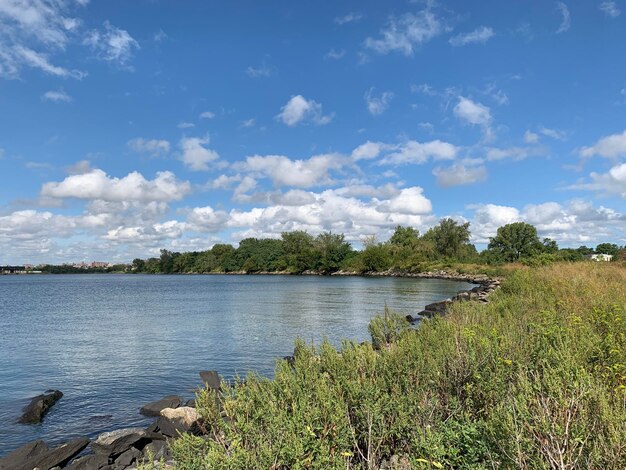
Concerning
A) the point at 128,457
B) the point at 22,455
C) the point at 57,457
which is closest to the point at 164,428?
the point at 128,457

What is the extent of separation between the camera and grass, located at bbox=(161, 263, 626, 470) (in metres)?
4.70

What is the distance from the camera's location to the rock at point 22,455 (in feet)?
32.2

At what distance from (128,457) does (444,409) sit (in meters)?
7.56

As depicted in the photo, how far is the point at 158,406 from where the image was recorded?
1388 centimetres

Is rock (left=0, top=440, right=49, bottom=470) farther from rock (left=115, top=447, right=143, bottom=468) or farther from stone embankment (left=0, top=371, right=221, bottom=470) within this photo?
rock (left=115, top=447, right=143, bottom=468)

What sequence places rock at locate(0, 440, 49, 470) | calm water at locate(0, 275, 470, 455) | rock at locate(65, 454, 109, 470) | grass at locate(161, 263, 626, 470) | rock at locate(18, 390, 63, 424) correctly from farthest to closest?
calm water at locate(0, 275, 470, 455)
rock at locate(18, 390, 63, 424)
rock at locate(0, 440, 49, 470)
rock at locate(65, 454, 109, 470)
grass at locate(161, 263, 626, 470)

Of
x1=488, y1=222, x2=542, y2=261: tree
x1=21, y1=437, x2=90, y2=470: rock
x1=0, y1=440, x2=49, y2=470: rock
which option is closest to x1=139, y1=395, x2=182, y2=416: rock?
x1=21, y1=437, x2=90, y2=470: rock

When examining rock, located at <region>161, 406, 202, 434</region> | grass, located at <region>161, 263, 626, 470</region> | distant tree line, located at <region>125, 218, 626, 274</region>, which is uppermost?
distant tree line, located at <region>125, 218, 626, 274</region>

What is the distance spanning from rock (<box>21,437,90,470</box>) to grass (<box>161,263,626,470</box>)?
4311 mm

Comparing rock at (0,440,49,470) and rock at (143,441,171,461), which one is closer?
rock at (143,441,171,461)

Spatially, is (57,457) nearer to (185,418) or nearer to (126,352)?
(185,418)

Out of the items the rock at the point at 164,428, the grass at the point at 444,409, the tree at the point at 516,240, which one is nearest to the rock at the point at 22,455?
the rock at the point at 164,428

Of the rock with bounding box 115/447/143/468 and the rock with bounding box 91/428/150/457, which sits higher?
the rock with bounding box 91/428/150/457

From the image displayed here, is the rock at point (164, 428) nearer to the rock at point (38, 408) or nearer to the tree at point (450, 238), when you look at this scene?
the rock at point (38, 408)
